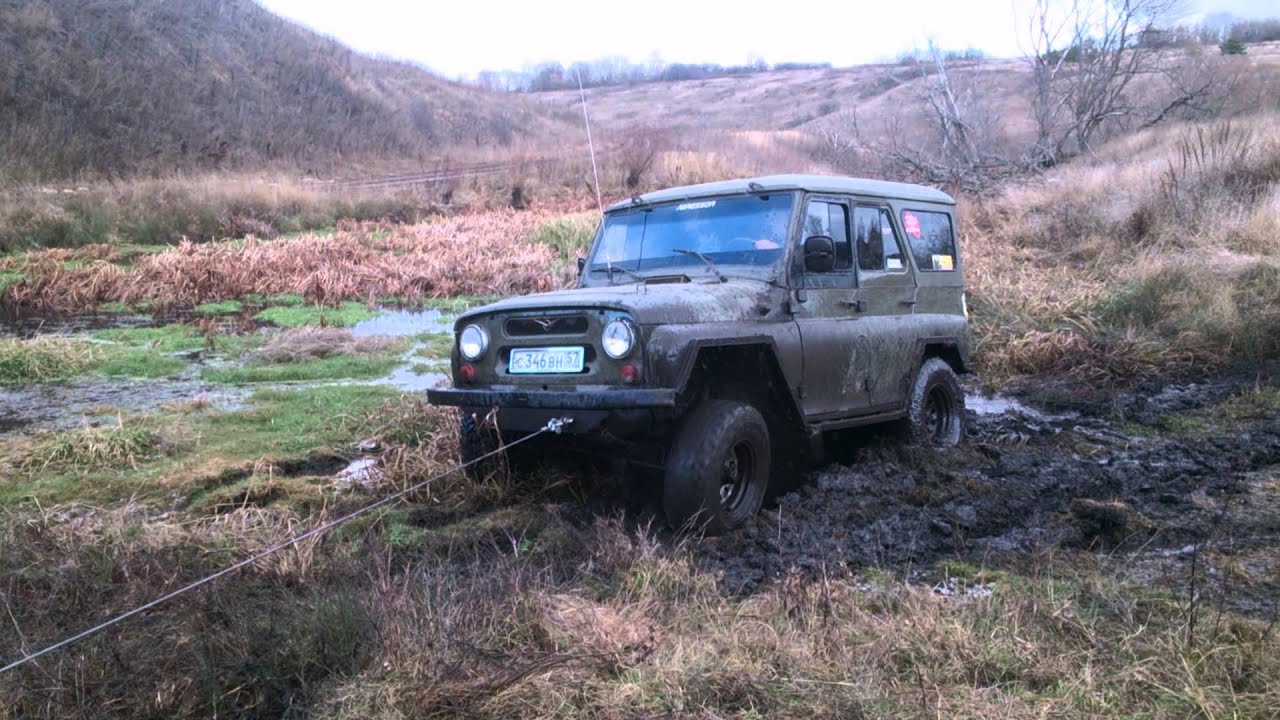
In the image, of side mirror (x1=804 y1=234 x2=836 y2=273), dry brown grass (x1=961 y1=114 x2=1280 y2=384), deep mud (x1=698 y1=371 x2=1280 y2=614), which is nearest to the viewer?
deep mud (x1=698 y1=371 x2=1280 y2=614)

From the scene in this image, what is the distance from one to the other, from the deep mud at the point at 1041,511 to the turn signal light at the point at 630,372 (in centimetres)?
90

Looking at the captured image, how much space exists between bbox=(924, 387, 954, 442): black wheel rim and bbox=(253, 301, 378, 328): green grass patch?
8.66m

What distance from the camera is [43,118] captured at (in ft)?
94.7

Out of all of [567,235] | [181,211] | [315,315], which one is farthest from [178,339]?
[181,211]

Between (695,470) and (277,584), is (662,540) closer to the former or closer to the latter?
(695,470)

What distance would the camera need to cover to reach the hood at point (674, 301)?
5117 millimetres

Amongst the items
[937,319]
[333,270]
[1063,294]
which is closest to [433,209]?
[333,270]

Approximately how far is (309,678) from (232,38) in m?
49.5

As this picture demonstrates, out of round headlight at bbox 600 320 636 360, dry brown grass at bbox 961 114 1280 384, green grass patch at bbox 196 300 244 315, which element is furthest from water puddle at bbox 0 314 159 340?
dry brown grass at bbox 961 114 1280 384

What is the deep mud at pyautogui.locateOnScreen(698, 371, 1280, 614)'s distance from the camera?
4719 mm

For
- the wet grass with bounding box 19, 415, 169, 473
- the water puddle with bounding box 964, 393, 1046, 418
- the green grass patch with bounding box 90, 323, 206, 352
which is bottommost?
the water puddle with bounding box 964, 393, 1046, 418

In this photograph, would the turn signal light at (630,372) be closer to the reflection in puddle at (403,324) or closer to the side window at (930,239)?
the side window at (930,239)

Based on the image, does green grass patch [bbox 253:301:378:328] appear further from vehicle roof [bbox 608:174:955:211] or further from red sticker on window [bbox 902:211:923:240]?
red sticker on window [bbox 902:211:923:240]

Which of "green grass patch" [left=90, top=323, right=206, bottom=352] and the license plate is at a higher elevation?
the license plate
